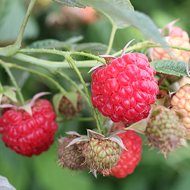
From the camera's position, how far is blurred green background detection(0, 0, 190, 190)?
1639 mm

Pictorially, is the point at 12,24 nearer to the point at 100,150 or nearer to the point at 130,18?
the point at 100,150

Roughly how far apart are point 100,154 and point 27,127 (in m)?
0.39

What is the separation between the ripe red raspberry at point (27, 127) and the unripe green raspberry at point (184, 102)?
54cm

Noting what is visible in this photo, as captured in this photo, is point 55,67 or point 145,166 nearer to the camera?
point 55,67

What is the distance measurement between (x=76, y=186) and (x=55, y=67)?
1019mm

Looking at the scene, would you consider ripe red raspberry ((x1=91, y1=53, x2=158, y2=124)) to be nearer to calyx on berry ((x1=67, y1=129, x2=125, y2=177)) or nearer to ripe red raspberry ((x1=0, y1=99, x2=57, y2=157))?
calyx on berry ((x1=67, y1=129, x2=125, y2=177))

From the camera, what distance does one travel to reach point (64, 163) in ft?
3.30

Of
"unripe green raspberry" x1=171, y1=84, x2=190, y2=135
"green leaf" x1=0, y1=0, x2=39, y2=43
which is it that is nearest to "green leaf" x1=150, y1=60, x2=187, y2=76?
"unripe green raspberry" x1=171, y1=84, x2=190, y2=135

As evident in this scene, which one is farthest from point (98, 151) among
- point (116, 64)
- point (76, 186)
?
point (76, 186)

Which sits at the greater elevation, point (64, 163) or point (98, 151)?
point (98, 151)

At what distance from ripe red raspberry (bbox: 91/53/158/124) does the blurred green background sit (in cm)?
74

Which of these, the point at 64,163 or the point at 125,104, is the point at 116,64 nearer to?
the point at 125,104

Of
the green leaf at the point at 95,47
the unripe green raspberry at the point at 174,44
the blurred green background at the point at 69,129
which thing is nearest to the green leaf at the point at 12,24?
the blurred green background at the point at 69,129

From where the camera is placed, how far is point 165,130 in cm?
86
